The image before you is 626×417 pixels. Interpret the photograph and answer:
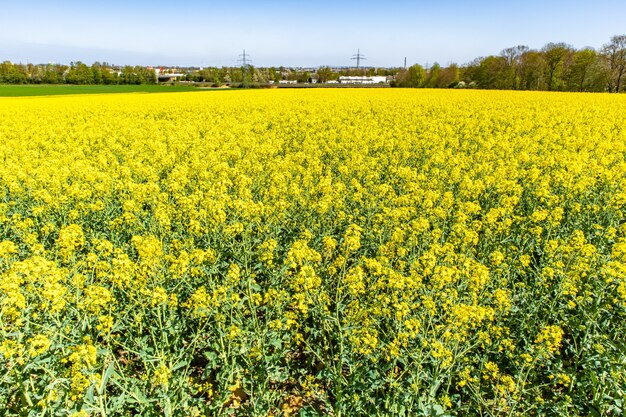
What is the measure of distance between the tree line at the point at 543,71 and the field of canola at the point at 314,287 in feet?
175

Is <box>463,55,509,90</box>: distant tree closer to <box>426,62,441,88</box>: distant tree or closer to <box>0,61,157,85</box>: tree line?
<box>426,62,441,88</box>: distant tree

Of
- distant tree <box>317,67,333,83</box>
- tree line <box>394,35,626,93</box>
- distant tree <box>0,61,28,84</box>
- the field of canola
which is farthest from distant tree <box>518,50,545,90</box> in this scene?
distant tree <box>0,61,28,84</box>

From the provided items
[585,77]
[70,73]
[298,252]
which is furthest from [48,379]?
[70,73]

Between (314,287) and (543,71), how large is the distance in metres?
66.7

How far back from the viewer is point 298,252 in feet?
13.1

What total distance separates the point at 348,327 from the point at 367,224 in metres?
2.49

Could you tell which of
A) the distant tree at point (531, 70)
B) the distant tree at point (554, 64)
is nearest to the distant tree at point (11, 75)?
the distant tree at point (531, 70)

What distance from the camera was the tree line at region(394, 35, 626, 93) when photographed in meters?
50.8

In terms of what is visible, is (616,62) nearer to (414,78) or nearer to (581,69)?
(581,69)

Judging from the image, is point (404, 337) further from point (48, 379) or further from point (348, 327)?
point (48, 379)

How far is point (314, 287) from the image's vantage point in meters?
4.33

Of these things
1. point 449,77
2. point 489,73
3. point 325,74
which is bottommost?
point 489,73

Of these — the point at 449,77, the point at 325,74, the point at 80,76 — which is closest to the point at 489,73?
the point at 449,77

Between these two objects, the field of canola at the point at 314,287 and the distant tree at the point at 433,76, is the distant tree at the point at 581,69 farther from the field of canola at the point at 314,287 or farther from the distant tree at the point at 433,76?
the field of canola at the point at 314,287
